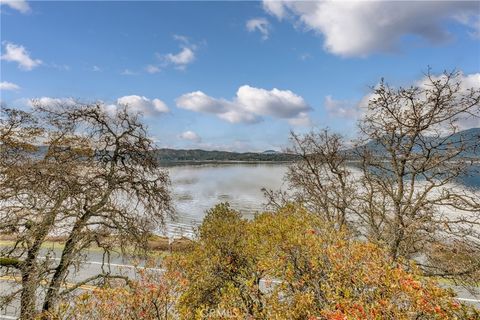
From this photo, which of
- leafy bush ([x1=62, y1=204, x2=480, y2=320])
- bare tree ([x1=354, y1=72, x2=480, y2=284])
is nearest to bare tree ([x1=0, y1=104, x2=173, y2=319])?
leafy bush ([x1=62, y1=204, x2=480, y2=320])

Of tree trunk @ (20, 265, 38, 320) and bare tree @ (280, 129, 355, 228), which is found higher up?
bare tree @ (280, 129, 355, 228)

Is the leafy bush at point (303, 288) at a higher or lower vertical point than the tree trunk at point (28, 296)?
higher

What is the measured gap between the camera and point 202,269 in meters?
13.3

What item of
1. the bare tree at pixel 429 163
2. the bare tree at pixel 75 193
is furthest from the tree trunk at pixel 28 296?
the bare tree at pixel 429 163

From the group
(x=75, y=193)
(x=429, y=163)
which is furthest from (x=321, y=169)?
(x=75, y=193)

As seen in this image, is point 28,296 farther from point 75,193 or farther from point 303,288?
point 303,288

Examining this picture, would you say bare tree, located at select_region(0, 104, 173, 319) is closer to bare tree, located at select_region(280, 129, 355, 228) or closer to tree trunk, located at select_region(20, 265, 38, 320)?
tree trunk, located at select_region(20, 265, 38, 320)

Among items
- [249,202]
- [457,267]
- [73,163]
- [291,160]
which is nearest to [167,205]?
[73,163]

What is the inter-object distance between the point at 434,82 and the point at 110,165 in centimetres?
1350

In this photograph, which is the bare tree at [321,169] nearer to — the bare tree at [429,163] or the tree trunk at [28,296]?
the bare tree at [429,163]

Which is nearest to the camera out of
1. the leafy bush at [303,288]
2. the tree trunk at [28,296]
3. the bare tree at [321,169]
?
the leafy bush at [303,288]

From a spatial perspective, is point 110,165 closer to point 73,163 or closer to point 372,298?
point 73,163

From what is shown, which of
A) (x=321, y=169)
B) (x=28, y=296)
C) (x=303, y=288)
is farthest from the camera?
(x=321, y=169)

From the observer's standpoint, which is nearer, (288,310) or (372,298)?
(372,298)
